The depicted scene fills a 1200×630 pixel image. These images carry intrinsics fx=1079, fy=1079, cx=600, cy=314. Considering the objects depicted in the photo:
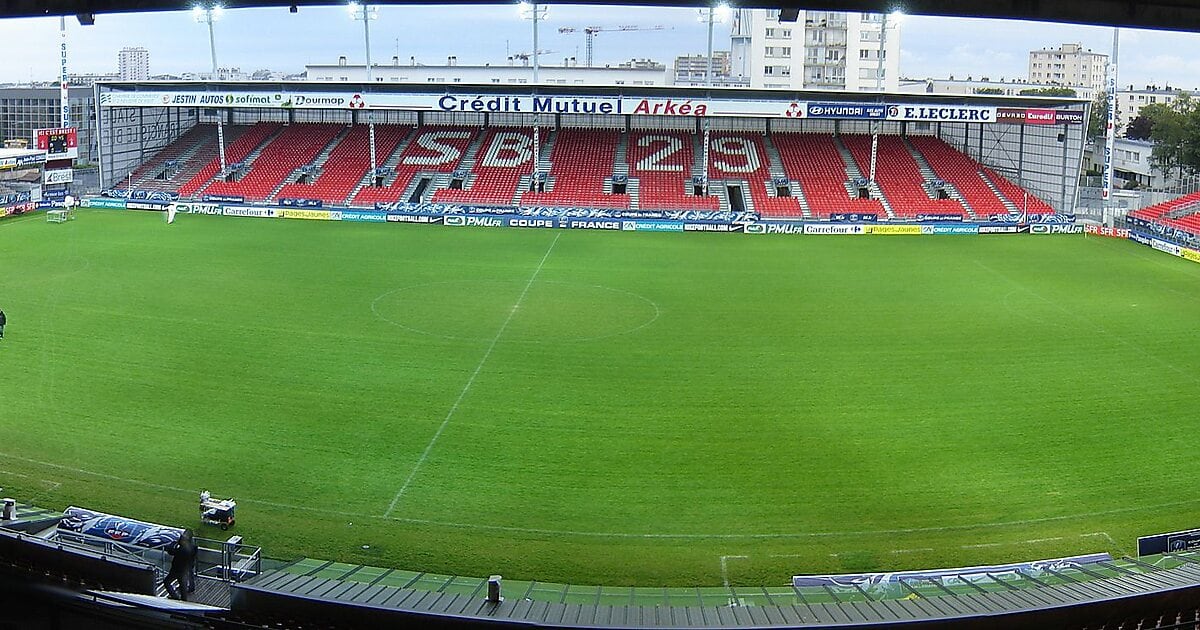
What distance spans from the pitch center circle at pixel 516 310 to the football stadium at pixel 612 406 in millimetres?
164

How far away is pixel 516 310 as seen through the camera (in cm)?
3155

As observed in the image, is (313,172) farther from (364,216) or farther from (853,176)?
(853,176)

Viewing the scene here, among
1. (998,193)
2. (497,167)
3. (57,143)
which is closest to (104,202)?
(57,143)

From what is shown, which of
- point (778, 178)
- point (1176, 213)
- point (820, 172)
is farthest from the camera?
point (820, 172)

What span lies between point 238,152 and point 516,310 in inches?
1465

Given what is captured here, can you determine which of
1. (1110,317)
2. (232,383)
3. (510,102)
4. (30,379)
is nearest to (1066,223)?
(1110,317)

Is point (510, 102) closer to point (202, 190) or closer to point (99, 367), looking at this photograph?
point (202, 190)

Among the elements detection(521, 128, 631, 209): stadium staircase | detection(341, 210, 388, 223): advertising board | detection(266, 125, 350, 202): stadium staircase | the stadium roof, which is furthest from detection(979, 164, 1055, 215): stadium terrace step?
the stadium roof

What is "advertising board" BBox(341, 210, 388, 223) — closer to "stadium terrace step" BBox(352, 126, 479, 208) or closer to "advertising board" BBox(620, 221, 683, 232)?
"stadium terrace step" BBox(352, 126, 479, 208)

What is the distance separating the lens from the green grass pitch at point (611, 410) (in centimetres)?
1617

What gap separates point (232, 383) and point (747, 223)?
32.2 m

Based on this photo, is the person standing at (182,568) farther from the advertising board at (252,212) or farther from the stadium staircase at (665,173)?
the advertising board at (252,212)

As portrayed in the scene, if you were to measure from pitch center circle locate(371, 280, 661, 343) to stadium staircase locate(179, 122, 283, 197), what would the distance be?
93.9ft

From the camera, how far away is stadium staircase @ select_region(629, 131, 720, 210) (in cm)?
5506
